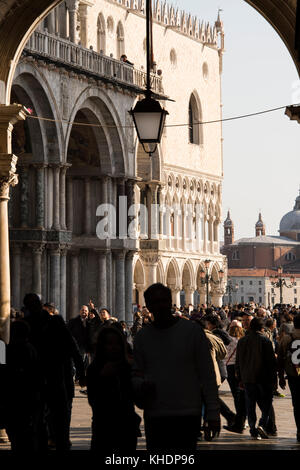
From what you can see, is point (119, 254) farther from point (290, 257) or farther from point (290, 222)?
point (290, 222)

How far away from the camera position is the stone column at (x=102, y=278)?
2986cm

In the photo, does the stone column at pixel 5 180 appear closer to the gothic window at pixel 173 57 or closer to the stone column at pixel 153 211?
the stone column at pixel 153 211

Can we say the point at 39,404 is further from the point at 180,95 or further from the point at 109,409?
the point at 180,95

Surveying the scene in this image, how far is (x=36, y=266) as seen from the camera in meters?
25.9

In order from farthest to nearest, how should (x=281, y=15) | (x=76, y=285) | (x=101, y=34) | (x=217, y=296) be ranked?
(x=217, y=296)
(x=101, y=34)
(x=76, y=285)
(x=281, y=15)

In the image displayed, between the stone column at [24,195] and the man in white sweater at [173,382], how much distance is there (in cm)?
1979

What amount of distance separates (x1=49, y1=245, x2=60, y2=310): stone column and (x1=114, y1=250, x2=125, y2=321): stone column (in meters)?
4.07

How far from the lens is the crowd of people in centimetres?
641

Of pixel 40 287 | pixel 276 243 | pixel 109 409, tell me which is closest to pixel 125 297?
pixel 40 287

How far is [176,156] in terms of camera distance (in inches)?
1998

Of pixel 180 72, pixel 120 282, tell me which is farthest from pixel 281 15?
pixel 180 72

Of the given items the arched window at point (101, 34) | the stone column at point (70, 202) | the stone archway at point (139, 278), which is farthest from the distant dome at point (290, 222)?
the stone column at point (70, 202)

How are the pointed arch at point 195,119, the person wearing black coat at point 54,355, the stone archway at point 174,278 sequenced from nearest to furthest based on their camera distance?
the person wearing black coat at point 54,355, the stone archway at point 174,278, the pointed arch at point 195,119

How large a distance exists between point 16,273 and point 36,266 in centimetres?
48
